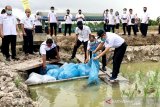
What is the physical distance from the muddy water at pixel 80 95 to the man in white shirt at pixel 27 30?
13.3 feet

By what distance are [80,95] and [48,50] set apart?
3676 millimetres

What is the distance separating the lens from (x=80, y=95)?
9.52m

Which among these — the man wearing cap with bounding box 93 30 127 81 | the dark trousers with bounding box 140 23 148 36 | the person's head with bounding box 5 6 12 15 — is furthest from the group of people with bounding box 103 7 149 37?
the man wearing cap with bounding box 93 30 127 81

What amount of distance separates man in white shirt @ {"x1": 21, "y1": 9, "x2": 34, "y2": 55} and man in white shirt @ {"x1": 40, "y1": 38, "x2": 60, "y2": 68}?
4.73 feet

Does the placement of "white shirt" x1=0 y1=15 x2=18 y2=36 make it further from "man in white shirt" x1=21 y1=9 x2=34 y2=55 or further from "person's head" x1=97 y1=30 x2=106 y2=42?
"person's head" x1=97 y1=30 x2=106 y2=42

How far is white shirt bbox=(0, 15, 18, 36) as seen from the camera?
13.0 m

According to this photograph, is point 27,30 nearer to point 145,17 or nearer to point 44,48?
point 44,48

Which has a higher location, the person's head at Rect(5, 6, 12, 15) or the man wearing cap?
the person's head at Rect(5, 6, 12, 15)

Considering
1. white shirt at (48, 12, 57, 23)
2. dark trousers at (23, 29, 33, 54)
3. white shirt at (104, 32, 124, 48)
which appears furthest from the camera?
white shirt at (48, 12, 57, 23)

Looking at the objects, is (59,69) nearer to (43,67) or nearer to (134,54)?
(43,67)

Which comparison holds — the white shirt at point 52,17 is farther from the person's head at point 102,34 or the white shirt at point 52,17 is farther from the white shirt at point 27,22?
the person's head at point 102,34

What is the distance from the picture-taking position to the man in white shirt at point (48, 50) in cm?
1206

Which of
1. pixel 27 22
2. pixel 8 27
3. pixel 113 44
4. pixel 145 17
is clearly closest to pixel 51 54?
pixel 8 27

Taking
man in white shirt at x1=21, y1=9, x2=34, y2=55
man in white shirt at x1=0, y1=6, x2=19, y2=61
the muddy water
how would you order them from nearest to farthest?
the muddy water < man in white shirt at x1=0, y1=6, x2=19, y2=61 < man in white shirt at x1=21, y1=9, x2=34, y2=55
